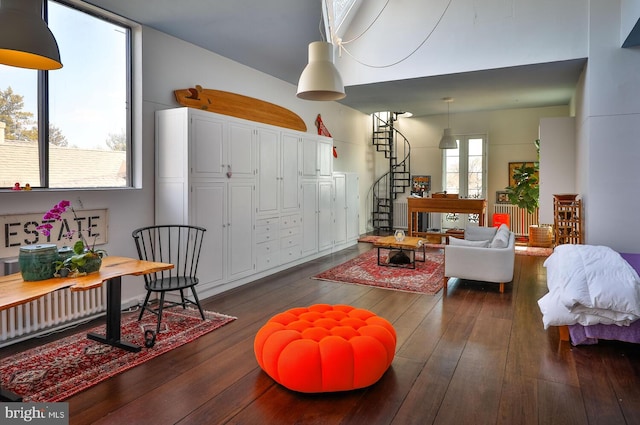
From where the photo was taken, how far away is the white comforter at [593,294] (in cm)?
331

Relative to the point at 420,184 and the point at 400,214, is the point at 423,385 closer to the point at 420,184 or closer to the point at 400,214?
the point at 400,214

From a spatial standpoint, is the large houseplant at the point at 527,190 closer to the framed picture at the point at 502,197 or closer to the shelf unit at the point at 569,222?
the framed picture at the point at 502,197

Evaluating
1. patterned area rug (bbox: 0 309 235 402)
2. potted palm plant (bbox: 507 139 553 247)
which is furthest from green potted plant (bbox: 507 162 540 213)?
patterned area rug (bbox: 0 309 235 402)

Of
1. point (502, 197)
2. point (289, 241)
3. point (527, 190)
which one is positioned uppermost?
point (527, 190)

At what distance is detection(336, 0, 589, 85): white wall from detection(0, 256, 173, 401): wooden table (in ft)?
16.9

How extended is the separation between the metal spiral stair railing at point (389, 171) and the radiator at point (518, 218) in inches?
102

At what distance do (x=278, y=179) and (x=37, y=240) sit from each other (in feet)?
10.8

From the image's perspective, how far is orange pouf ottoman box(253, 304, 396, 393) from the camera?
2.69m

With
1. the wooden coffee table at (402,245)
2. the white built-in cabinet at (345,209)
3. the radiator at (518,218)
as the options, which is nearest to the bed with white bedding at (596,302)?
the wooden coffee table at (402,245)

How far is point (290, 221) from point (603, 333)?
436cm

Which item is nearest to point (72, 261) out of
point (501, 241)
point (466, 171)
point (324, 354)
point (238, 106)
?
point (324, 354)

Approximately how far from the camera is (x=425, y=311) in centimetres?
455

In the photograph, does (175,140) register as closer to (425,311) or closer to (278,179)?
(278,179)

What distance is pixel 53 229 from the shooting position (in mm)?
3912
